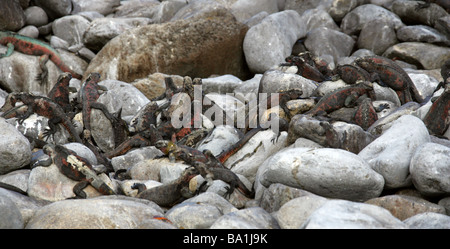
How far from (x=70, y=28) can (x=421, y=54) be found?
35.0ft

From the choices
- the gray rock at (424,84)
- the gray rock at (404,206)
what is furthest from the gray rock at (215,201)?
the gray rock at (424,84)

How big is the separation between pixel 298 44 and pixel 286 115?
8.03m

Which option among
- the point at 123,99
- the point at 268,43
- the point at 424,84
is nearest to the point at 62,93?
the point at 123,99

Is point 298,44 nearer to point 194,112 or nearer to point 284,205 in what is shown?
point 194,112

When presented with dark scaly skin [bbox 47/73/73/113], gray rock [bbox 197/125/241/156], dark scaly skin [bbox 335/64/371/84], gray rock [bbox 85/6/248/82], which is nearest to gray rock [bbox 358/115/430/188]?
gray rock [bbox 197/125/241/156]

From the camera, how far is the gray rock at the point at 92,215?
5.57m

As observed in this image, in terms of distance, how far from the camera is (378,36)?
1794 centimetres

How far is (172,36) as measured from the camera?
16344mm

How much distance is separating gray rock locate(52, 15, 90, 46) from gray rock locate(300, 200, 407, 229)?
14557 mm

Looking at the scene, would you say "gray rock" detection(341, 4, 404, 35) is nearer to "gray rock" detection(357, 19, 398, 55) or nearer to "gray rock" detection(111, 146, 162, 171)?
"gray rock" detection(357, 19, 398, 55)

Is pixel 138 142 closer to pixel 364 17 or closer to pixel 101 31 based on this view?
pixel 101 31

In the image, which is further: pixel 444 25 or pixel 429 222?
pixel 444 25

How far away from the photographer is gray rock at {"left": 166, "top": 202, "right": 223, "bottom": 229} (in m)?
5.89
